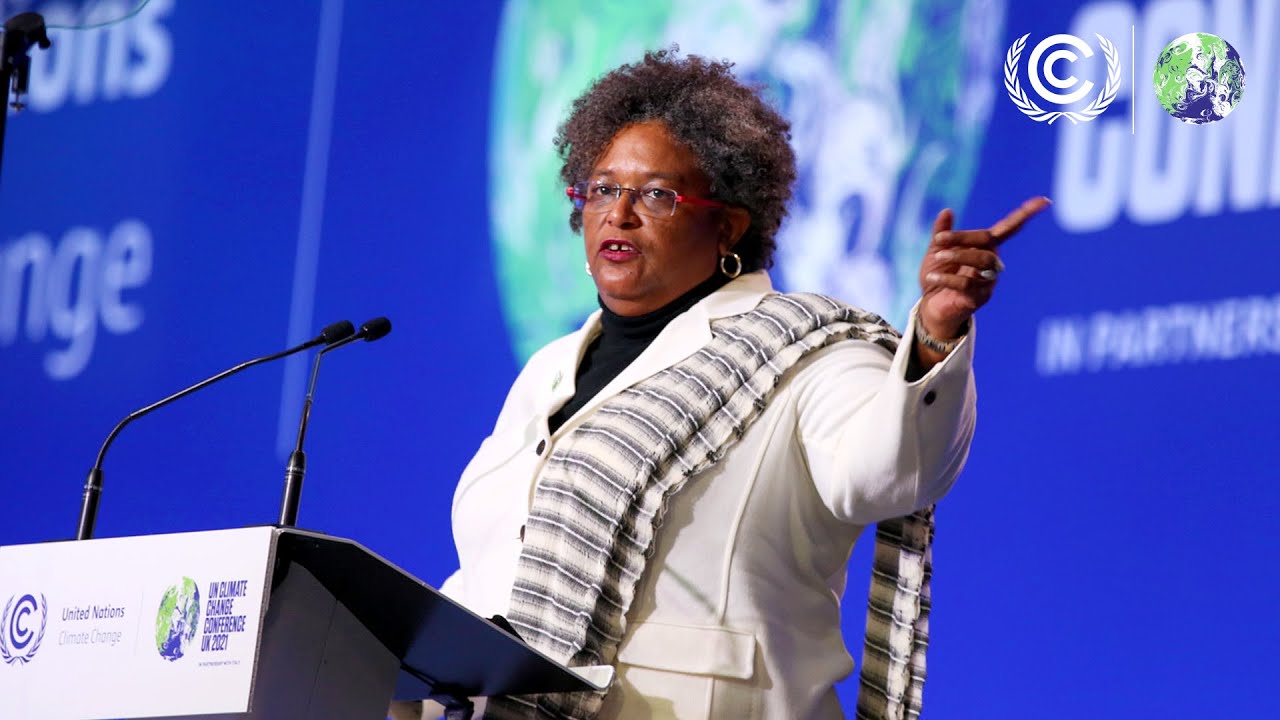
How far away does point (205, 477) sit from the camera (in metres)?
4.18

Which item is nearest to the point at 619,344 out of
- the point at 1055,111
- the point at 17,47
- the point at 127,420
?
the point at 127,420

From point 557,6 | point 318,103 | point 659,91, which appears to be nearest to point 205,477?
point 318,103

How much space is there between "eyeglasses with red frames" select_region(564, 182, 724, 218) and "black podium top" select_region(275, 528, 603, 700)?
764mm

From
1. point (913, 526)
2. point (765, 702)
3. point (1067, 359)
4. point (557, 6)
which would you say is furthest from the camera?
point (557, 6)

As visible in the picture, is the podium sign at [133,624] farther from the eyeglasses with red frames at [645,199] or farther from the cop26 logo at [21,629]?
the eyeglasses with red frames at [645,199]

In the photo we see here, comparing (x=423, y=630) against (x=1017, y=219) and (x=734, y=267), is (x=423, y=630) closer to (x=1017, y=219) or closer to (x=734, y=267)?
(x=1017, y=219)

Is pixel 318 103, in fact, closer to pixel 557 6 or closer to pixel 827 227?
pixel 557 6

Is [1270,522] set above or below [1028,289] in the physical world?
below

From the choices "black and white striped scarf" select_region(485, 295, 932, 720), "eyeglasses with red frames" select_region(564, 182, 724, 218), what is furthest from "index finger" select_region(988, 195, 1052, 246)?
"eyeglasses with red frames" select_region(564, 182, 724, 218)

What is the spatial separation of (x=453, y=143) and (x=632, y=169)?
5.43 ft

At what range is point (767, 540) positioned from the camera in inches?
83.2

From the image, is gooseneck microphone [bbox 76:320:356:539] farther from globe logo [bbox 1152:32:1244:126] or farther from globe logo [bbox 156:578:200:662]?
globe logo [bbox 1152:32:1244:126]

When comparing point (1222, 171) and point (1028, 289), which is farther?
point (1028, 289)

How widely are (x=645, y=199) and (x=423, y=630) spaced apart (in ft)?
2.70
